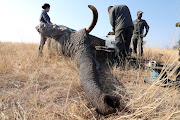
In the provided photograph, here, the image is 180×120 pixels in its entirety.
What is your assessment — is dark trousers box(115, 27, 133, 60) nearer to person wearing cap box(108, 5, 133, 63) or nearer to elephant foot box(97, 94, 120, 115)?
person wearing cap box(108, 5, 133, 63)

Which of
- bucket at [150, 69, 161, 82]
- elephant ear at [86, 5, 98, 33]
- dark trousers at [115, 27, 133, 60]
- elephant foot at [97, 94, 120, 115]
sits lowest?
bucket at [150, 69, 161, 82]

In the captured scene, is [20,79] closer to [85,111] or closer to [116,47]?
[85,111]

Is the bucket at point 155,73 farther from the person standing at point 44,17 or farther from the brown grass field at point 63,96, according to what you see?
the person standing at point 44,17

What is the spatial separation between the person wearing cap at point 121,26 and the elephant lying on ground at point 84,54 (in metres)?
0.83

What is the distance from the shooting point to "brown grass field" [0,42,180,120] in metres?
1.25

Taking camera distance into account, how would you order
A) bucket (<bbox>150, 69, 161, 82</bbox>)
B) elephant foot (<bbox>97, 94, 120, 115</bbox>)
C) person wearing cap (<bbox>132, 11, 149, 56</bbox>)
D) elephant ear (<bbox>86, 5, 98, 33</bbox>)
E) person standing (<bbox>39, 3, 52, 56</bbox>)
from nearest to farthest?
elephant foot (<bbox>97, 94, 120, 115</bbox>), bucket (<bbox>150, 69, 161, 82</bbox>), elephant ear (<bbox>86, 5, 98, 33</bbox>), person standing (<bbox>39, 3, 52, 56</bbox>), person wearing cap (<bbox>132, 11, 149, 56</bbox>)

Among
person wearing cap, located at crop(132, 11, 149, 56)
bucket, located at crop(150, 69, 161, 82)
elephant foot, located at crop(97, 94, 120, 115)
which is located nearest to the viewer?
elephant foot, located at crop(97, 94, 120, 115)

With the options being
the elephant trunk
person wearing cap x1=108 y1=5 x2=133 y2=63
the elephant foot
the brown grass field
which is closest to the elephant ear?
the brown grass field

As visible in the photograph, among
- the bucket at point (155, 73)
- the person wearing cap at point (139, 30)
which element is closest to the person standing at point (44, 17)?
the bucket at point (155, 73)

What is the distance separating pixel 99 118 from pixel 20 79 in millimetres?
1782

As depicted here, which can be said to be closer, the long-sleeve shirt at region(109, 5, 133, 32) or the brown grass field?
the brown grass field

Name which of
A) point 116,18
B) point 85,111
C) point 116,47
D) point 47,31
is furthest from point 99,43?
point 85,111

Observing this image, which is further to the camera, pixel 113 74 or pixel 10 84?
pixel 113 74

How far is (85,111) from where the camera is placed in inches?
51.6
